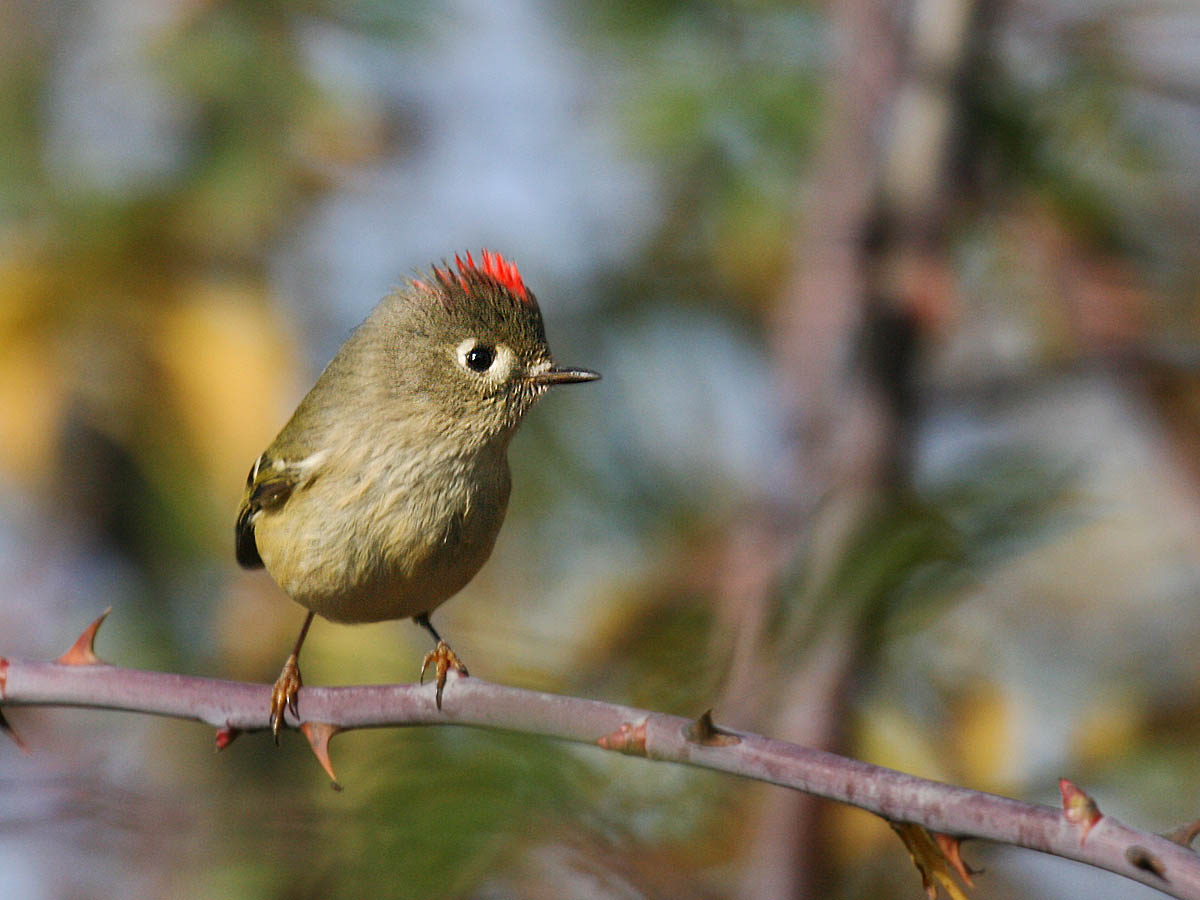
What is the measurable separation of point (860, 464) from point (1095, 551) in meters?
1.36

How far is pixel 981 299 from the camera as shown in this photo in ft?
8.72

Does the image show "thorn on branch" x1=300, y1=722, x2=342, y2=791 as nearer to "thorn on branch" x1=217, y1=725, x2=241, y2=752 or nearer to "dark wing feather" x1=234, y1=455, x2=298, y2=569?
"thorn on branch" x1=217, y1=725, x2=241, y2=752

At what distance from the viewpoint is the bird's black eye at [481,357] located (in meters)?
1.80

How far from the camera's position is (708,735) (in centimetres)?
89

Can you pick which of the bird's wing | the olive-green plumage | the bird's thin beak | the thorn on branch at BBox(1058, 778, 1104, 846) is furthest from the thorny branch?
the bird's thin beak

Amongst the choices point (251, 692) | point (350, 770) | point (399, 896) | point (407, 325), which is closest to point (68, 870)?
point (350, 770)

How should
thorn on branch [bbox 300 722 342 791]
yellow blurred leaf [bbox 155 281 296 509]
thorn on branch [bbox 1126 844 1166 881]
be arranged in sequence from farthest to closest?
1. yellow blurred leaf [bbox 155 281 296 509]
2. thorn on branch [bbox 300 722 342 791]
3. thorn on branch [bbox 1126 844 1166 881]

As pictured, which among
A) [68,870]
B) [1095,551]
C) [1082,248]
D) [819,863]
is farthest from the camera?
[1095,551]

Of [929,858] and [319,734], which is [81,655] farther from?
[929,858]

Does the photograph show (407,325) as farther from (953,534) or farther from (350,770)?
(953,534)

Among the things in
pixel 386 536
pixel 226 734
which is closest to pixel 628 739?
pixel 226 734

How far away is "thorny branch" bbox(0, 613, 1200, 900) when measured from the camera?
80 cm

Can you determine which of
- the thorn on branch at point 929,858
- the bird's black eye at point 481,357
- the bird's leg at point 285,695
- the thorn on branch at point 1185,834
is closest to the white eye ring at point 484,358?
the bird's black eye at point 481,357

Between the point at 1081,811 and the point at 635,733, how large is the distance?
32 cm
